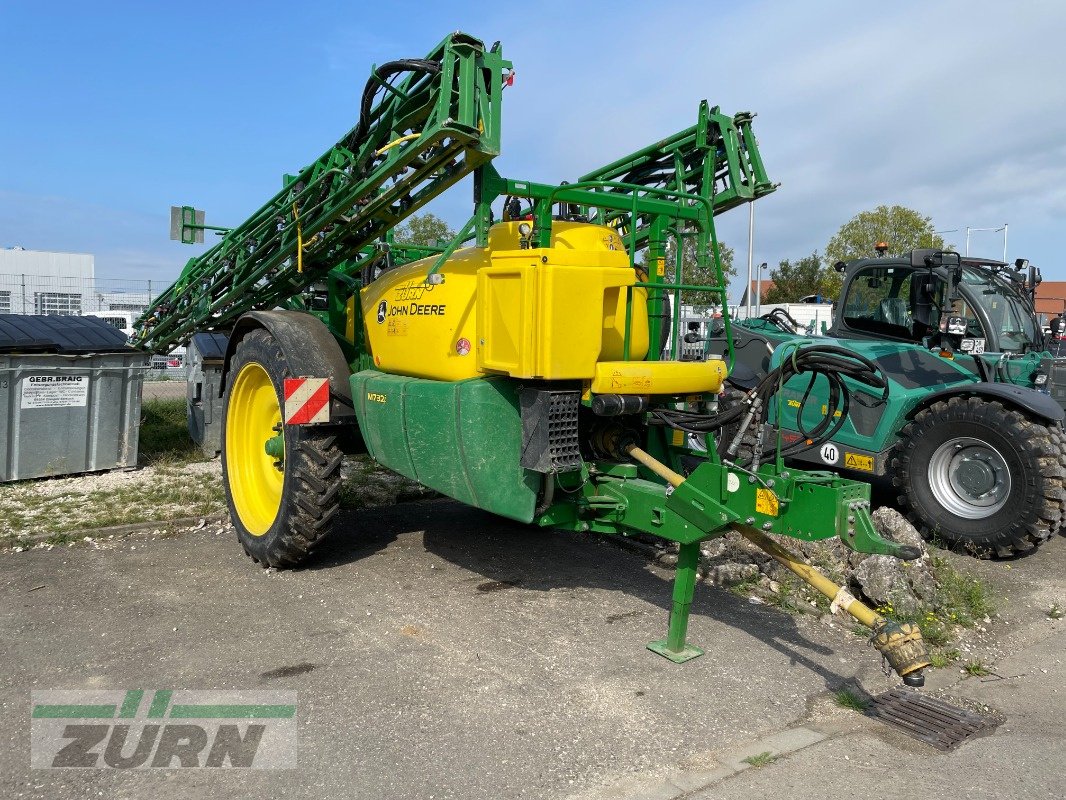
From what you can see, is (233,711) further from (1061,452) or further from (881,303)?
(881,303)

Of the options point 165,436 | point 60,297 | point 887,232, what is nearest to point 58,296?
point 60,297

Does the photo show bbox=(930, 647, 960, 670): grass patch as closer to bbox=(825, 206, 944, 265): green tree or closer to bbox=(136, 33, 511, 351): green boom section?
bbox=(136, 33, 511, 351): green boom section

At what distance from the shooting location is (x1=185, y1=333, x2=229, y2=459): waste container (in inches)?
360

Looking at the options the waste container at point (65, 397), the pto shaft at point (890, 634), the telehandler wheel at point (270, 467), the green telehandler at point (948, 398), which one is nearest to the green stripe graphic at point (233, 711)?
the telehandler wheel at point (270, 467)

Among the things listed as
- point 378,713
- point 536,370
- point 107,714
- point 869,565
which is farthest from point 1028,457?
point 107,714

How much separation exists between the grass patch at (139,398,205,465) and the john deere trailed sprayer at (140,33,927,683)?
11.5ft

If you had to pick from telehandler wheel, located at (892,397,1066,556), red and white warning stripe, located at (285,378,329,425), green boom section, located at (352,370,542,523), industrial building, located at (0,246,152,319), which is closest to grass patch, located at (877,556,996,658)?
telehandler wheel, located at (892,397,1066,556)

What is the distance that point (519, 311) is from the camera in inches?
157

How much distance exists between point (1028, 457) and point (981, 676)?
2.40 m

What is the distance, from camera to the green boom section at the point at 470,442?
13.9 feet

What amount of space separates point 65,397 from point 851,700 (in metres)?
7.42

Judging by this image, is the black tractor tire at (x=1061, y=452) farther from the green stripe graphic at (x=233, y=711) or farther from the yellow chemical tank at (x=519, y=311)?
the green stripe graphic at (x=233, y=711)

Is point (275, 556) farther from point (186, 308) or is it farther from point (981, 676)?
point (981, 676)

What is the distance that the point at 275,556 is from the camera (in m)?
5.45
